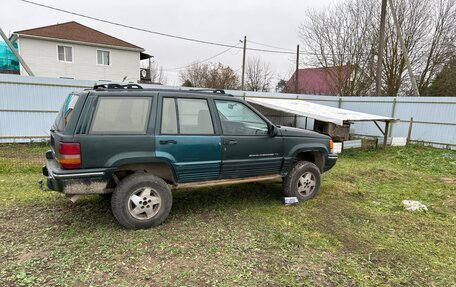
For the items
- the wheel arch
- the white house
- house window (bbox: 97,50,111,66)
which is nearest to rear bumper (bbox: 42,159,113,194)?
the wheel arch

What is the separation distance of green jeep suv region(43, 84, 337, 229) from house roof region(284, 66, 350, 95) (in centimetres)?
1887

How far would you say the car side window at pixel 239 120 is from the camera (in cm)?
428

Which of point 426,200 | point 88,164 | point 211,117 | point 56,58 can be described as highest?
point 56,58

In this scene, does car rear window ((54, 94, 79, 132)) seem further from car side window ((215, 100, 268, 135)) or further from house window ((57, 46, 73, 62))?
house window ((57, 46, 73, 62))

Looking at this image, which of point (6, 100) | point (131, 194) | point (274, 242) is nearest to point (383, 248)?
point (274, 242)

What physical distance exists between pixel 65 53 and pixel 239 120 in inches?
892

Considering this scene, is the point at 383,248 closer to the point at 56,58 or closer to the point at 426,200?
the point at 426,200

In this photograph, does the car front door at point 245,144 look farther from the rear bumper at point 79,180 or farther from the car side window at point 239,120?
the rear bumper at point 79,180

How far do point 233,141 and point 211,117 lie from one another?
0.46 meters

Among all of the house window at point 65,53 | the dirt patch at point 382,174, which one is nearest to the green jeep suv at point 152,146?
the dirt patch at point 382,174

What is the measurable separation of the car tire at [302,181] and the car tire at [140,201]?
2046 millimetres

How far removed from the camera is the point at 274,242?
3.51 metres

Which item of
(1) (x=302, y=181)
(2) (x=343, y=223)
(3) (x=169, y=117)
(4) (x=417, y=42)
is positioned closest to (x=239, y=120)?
(3) (x=169, y=117)

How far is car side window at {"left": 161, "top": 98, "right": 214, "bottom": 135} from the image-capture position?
3846 mm
